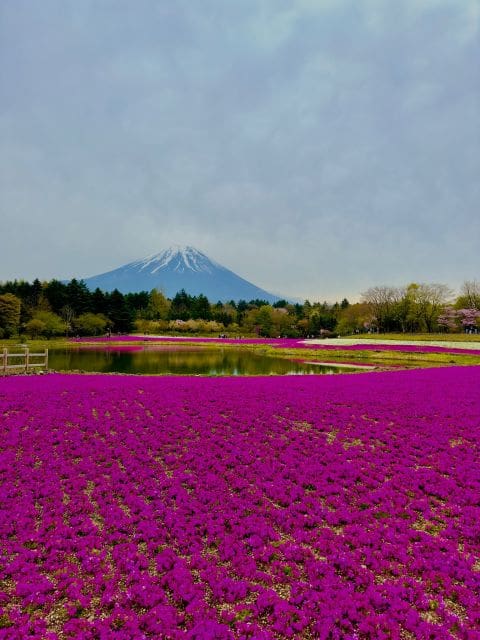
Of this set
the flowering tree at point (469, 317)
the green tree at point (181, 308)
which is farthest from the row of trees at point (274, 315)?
the green tree at point (181, 308)

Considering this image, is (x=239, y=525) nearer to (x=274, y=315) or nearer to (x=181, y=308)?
(x=274, y=315)

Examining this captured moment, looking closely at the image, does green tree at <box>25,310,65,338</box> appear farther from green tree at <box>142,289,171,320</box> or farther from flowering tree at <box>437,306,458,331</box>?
flowering tree at <box>437,306,458,331</box>

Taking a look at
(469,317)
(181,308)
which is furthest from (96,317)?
(469,317)

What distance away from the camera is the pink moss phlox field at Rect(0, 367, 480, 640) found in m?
4.82

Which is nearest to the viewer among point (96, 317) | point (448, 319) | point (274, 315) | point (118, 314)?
point (96, 317)

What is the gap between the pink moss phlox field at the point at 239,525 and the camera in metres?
4.82

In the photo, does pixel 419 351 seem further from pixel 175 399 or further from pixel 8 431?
pixel 8 431

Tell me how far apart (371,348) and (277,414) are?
143 feet

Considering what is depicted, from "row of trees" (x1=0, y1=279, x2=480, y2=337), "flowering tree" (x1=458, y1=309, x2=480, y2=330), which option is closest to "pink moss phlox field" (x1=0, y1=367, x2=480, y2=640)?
"row of trees" (x1=0, y1=279, x2=480, y2=337)

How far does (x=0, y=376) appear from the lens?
25016 mm

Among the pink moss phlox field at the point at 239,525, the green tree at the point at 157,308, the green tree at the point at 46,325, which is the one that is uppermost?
the green tree at the point at 157,308

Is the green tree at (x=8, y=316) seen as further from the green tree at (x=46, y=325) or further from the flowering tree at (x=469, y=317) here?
the flowering tree at (x=469, y=317)

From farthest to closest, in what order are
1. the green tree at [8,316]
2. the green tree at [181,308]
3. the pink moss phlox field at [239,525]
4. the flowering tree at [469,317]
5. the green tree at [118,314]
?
the green tree at [181,308]
the green tree at [118,314]
the flowering tree at [469,317]
the green tree at [8,316]
the pink moss phlox field at [239,525]

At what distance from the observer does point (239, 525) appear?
701 centimetres
